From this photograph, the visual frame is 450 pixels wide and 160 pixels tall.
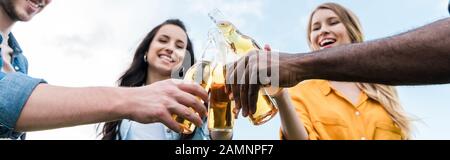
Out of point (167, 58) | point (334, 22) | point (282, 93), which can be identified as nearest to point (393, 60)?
point (282, 93)

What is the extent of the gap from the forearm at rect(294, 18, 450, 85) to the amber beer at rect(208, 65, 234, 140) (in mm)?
260

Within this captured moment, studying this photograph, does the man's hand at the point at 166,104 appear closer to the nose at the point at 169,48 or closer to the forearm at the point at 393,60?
the forearm at the point at 393,60

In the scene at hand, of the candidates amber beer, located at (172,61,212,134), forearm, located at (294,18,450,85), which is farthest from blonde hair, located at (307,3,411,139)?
amber beer, located at (172,61,212,134)

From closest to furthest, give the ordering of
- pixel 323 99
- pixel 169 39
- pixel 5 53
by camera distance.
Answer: pixel 323 99 → pixel 5 53 → pixel 169 39

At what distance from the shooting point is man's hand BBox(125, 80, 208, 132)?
1330 mm

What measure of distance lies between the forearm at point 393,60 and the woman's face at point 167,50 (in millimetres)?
1463

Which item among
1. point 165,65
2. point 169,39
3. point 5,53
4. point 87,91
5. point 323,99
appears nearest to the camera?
point 87,91

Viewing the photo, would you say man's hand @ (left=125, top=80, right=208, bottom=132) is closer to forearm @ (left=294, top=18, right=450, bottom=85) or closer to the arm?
the arm

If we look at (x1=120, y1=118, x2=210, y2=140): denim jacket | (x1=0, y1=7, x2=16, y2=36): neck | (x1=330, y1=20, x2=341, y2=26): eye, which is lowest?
(x1=120, y1=118, x2=210, y2=140): denim jacket

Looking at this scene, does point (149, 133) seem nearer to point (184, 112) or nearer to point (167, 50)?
point (167, 50)

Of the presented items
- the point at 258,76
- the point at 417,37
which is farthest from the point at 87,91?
the point at 417,37
